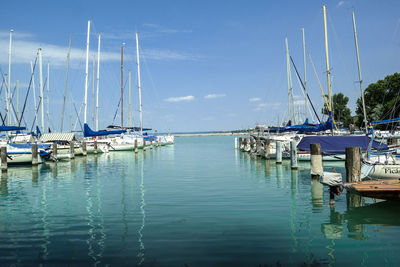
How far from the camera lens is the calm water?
291 inches

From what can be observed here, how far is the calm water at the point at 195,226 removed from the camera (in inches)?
291

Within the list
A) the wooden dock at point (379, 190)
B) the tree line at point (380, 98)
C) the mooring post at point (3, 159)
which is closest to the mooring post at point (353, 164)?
the wooden dock at point (379, 190)

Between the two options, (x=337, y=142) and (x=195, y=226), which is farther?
(x=337, y=142)

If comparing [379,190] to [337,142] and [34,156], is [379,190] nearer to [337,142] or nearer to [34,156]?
[337,142]

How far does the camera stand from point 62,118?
51.7 meters

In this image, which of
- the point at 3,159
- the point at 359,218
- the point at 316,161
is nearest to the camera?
the point at 359,218

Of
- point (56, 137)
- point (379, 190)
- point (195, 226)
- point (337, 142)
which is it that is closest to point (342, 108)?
point (337, 142)

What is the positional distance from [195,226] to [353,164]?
7.81 m

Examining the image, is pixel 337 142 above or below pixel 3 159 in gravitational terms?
above

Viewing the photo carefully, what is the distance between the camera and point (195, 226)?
988 cm

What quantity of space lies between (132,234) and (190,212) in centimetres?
299

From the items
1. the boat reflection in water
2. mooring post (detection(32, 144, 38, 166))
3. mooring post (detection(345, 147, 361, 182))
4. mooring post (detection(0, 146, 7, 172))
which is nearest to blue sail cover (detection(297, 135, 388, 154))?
mooring post (detection(345, 147, 361, 182))

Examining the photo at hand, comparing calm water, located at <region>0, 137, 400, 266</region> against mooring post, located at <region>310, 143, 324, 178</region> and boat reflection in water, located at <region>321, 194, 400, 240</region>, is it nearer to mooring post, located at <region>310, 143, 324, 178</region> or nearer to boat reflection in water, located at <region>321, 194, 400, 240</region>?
boat reflection in water, located at <region>321, 194, 400, 240</region>

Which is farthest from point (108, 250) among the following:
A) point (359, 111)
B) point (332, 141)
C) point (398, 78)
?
point (359, 111)
